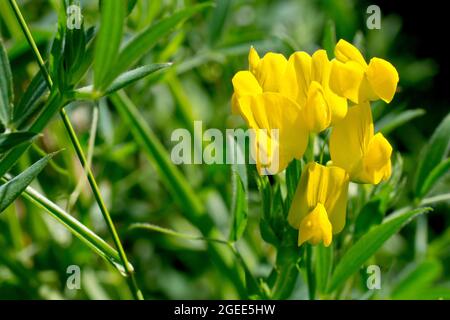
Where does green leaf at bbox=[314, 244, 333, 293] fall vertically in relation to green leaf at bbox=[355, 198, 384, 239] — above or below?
below

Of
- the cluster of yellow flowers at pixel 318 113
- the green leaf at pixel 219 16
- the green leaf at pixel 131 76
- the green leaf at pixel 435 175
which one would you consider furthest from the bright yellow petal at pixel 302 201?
the green leaf at pixel 219 16

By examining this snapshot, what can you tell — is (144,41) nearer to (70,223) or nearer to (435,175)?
(70,223)

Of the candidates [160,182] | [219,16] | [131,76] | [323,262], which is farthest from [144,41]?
[160,182]

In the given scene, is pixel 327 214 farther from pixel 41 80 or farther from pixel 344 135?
pixel 41 80

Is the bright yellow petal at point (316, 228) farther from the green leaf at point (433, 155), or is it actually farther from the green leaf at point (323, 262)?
the green leaf at point (433, 155)

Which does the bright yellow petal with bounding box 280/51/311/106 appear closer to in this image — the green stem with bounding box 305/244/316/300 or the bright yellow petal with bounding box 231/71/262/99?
the bright yellow petal with bounding box 231/71/262/99

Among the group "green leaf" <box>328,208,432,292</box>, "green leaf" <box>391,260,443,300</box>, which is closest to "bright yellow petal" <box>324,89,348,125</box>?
"green leaf" <box>328,208,432,292</box>
